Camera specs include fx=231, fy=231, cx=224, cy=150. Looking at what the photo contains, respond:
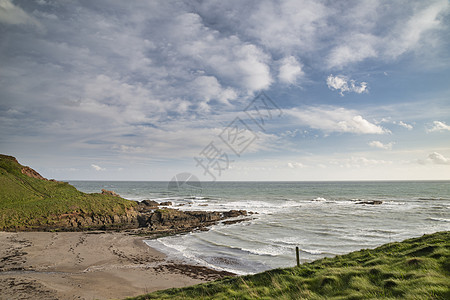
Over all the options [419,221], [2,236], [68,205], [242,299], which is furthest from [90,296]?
[419,221]

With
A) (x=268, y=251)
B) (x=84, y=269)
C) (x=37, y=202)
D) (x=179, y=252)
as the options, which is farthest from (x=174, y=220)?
(x=84, y=269)

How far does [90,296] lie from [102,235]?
16.4 m

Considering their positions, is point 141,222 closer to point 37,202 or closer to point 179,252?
point 37,202

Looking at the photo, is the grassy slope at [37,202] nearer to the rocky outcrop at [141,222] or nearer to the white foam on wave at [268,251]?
the rocky outcrop at [141,222]

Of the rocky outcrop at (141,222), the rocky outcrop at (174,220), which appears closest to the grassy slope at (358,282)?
the rocky outcrop at (141,222)

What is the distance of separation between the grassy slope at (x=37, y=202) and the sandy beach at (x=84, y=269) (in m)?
5.60

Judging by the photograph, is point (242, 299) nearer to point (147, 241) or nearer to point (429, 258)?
point (429, 258)

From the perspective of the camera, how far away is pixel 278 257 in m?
18.7

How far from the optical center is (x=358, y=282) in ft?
23.8

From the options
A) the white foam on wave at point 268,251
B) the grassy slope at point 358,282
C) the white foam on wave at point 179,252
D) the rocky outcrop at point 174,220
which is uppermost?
the grassy slope at point 358,282

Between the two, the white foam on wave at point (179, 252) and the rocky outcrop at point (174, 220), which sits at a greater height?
the rocky outcrop at point (174, 220)

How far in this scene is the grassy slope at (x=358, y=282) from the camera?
6.22 metres

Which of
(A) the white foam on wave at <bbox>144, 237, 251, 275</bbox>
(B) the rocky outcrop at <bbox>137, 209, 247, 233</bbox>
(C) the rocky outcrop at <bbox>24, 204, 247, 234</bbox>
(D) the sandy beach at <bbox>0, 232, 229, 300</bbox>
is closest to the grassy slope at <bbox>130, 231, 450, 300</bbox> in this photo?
(D) the sandy beach at <bbox>0, 232, 229, 300</bbox>

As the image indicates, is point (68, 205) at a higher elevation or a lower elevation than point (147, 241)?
higher
